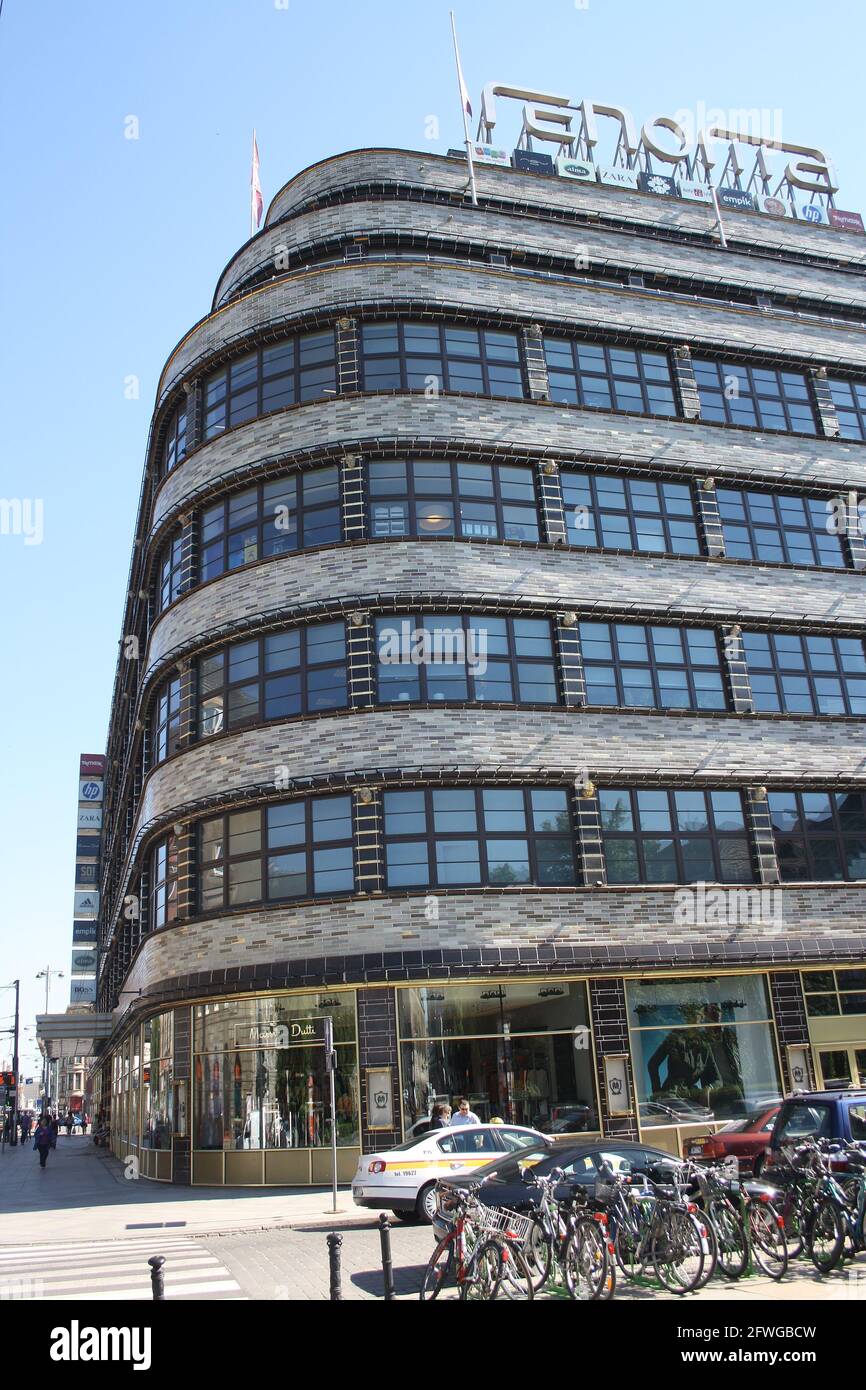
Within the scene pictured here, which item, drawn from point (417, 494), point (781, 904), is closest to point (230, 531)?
point (417, 494)

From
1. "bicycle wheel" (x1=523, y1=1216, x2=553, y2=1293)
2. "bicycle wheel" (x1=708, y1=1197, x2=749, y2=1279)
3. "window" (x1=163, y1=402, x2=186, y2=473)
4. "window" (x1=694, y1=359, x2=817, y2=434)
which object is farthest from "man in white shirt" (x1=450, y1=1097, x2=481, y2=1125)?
"window" (x1=694, y1=359, x2=817, y2=434)

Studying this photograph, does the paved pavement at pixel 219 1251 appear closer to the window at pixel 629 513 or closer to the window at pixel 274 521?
the window at pixel 274 521

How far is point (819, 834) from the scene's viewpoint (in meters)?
26.9

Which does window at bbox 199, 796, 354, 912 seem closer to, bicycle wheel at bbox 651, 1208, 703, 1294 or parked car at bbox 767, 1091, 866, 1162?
parked car at bbox 767, 1091, 866, 1162

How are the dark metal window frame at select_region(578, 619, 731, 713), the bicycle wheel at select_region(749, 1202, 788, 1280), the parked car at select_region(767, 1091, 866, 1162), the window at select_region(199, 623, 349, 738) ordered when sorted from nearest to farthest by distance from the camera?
the bicycle wheel at select_region(749, 1202, 788, 1280)
the parked car at select_region(767, 1091, 866, 1162)
the window at select_region(199, 623, 349, 738)
the dark metal window frame at select_region(578, 619, 731, 713)

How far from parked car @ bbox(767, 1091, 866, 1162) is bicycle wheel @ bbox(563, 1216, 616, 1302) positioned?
4.35 m

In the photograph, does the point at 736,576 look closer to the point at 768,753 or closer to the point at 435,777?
the point at 768,753

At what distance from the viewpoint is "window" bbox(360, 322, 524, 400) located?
27.6 metres

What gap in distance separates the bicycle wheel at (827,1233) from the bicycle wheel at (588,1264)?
6.75 ft

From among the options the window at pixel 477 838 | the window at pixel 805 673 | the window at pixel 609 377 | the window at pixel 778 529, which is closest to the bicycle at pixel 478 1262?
the window at pixel 477 838

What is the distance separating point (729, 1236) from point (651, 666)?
55.3 feet

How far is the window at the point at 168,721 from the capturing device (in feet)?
91.2

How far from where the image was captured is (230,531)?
27.8m
